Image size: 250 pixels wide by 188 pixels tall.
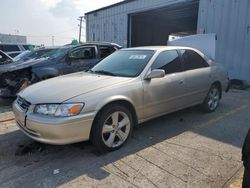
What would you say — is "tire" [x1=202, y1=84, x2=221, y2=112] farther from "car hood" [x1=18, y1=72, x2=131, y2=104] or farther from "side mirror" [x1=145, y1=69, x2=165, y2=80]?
"car hood" [x1=18, y1=72, x2=131, y2=104]

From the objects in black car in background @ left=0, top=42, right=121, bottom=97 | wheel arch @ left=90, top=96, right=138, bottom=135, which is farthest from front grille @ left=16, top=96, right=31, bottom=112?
black car in background @ left=0, top=42, right=121, bottom=97

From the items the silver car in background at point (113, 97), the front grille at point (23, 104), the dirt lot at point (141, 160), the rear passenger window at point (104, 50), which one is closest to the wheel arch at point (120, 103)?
the silver car in background at point (113, 97)

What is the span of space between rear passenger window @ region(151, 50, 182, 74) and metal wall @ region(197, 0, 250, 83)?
6.25 meters

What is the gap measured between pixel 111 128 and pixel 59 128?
2.69 feet

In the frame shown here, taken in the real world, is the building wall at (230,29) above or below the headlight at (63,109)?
above

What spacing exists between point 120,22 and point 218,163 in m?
13.8

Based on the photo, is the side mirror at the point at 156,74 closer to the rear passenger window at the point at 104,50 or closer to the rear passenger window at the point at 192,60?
the rear passenger window at the point at 192,60

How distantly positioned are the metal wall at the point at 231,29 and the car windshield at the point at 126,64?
680 cm

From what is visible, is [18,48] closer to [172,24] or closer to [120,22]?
[120,22]

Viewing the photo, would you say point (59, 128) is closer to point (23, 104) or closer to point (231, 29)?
point (23, 104)

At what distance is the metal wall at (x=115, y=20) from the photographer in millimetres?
13836

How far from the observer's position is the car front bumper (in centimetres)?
340

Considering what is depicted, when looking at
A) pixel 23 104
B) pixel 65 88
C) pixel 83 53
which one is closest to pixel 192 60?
pixel 65 88

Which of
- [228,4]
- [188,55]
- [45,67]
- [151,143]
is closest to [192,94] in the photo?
[188,55]
